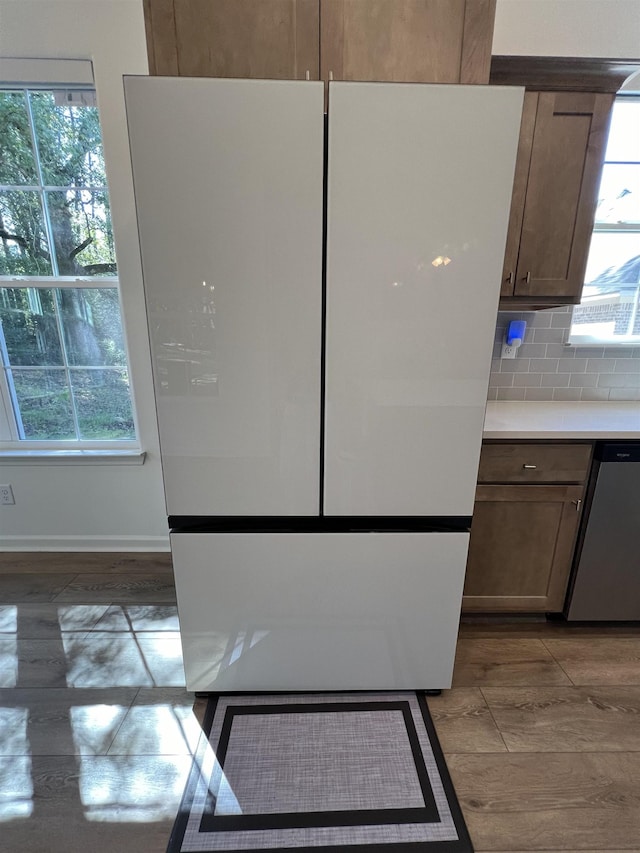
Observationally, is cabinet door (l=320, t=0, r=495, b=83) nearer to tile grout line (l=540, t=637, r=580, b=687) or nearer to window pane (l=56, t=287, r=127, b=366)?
window pane (l=56, t=287, r=127, b=366)

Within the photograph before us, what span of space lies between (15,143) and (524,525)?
291 cm

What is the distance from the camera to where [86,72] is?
1821 millimetres

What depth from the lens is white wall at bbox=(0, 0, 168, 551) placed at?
5.74 feet

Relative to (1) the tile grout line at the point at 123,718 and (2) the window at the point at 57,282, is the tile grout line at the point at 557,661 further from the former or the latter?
(2) the window at the point at 57,282

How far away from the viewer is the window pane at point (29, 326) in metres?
2.14

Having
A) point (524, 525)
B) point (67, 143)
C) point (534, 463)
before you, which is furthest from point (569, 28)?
Answer: point (67, 143)

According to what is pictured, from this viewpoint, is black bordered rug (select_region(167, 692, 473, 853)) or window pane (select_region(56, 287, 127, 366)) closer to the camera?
black bordered rug (select_region(167, 692, 473, 853))

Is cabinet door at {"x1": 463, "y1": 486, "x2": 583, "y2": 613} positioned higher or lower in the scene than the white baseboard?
higher

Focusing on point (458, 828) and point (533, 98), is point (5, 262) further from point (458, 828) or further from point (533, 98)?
point (458, 828)

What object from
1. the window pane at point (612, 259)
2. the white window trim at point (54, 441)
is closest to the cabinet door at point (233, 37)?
the white window trim at point (54, 441)

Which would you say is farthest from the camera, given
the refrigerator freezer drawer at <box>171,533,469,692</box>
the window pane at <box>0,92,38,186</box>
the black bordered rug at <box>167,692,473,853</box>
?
the window pane at <box>0,92,38,186</box>

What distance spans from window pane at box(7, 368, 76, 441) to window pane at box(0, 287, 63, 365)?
0.08 meters

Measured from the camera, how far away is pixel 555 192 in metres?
1.62

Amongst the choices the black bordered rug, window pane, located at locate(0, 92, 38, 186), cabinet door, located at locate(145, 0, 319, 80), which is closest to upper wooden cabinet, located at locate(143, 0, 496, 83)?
cabinet door, located at locate(145, 0, 319, 80)
